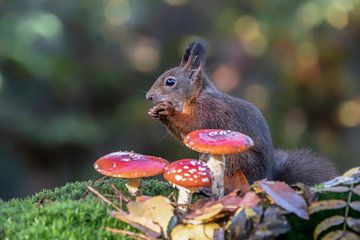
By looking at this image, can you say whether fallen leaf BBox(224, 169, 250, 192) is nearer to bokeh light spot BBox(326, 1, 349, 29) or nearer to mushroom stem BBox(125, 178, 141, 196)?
mushroom stem BBox(125, 178, 141, 196)

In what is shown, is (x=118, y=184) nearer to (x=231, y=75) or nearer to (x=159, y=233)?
(x=159, y=233)

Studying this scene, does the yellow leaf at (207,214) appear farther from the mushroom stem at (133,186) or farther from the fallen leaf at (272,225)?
the mushroom stem at (133,186)

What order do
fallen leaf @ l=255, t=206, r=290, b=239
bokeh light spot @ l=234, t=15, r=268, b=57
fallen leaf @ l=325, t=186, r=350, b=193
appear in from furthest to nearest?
bokeh light spot @ l=234, t=15, r=268, b=57 < fallen leaf @ l=325, t=186, r=350, b=193 < fallen leaf @ l=255, t=206, r=290, b=239

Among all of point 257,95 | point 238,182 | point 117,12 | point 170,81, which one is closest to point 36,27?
point 117,12

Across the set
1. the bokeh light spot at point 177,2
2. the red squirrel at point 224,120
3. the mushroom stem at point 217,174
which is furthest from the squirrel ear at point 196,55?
the bokeh light spot at point 177,2

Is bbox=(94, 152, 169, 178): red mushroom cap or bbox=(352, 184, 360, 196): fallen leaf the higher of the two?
bbox=(94, 152, 169, 178): red mushroom cap

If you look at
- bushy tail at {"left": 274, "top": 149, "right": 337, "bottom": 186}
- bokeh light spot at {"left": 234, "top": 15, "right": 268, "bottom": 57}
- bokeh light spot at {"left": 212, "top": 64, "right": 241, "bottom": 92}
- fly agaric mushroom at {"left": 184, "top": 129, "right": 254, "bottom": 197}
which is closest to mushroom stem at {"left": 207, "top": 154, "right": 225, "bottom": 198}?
fly agaric mushroom at {"left": 184, "top": 129, "right": 254, "bottom": 197}
